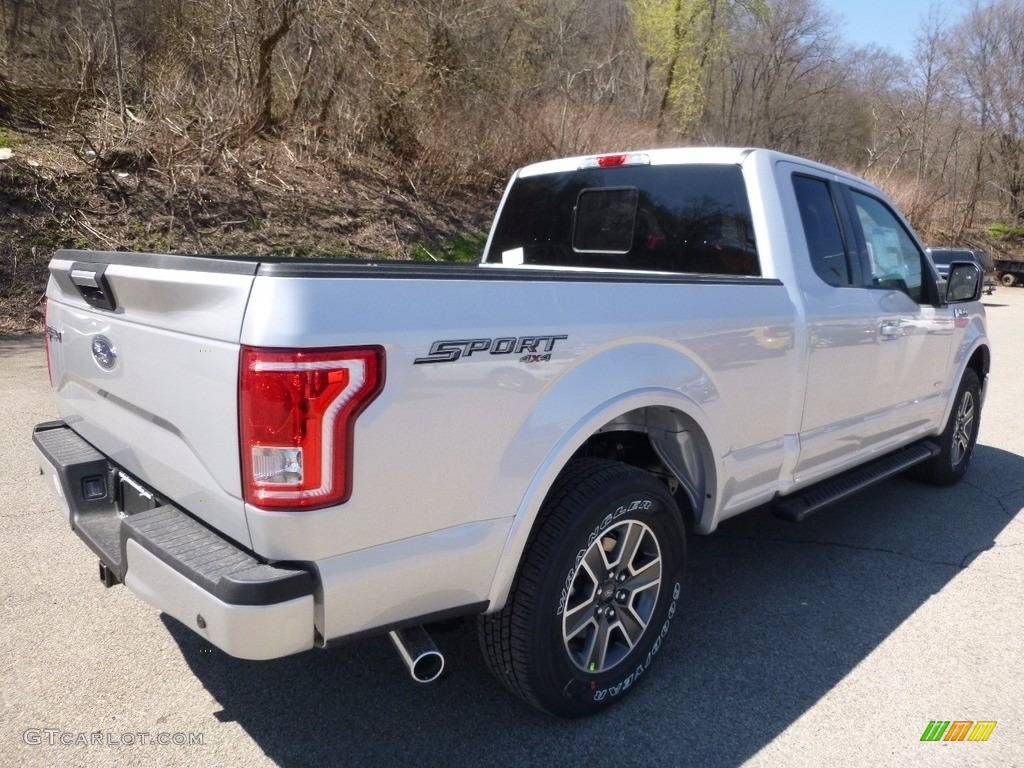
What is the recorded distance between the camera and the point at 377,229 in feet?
45.8

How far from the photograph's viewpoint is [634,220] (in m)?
4.18

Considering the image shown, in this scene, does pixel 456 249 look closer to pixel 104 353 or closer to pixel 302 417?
pixel 104 353

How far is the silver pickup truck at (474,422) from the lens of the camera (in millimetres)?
2014

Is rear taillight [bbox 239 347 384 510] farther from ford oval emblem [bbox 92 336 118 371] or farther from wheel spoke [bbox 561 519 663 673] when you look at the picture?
wheel spoke [bbox 561 519 663 673]

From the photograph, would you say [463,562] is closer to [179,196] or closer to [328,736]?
[328,736]

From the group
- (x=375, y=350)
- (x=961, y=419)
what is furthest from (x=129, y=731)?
(x=961, y=419)

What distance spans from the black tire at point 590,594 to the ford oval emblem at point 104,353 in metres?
1.46

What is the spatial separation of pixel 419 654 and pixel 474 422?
0.68m

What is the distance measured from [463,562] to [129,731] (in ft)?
4.48

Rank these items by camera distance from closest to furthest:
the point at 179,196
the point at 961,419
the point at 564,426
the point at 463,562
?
1. the point at 463,562
2. the point at 564,426
3. the point at 961,419
4. the point at 179,196

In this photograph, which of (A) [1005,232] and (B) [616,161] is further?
(A) [1005,232]

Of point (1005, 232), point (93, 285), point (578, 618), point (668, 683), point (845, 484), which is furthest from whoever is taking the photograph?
point (1005, 232)

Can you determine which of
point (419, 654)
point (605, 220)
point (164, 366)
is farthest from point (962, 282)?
point (164, 366)

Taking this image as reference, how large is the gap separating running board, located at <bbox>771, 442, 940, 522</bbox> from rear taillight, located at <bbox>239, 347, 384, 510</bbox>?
2.41 meters
